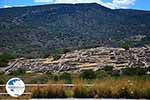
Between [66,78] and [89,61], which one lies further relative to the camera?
[89,61]

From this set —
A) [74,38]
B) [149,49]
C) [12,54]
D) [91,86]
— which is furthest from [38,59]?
[91,86]

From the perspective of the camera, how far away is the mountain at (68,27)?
97625mm

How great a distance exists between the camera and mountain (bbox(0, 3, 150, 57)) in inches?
3844

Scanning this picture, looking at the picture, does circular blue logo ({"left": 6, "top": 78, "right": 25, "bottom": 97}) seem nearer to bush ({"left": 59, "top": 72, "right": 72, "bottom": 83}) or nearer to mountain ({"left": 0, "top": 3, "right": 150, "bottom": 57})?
bush ({"left": 59, "top": 72, "right": 72, "bottom": 83})

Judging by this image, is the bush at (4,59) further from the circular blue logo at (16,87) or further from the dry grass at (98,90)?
the circular blue logo at (16,87)

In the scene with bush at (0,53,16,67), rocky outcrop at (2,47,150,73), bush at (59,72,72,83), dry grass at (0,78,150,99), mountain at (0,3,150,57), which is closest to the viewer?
dry grass at (0,78,150,99)

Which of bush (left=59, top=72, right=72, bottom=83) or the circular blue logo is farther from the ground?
the circular blue logo

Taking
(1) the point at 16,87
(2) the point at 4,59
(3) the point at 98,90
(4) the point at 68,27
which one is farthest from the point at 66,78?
(4) the point at 68,27

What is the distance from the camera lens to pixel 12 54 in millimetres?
94312

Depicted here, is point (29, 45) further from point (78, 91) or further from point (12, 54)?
point (78, 91)

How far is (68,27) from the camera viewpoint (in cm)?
10500

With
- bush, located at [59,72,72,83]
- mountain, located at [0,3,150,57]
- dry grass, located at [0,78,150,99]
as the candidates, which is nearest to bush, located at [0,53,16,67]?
mountain, located at [0,3,150,57]

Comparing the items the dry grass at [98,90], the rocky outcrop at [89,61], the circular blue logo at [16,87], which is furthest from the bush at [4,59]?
the circular blue logo at [16,87]

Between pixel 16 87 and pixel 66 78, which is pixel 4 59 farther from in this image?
pixel 16 87
